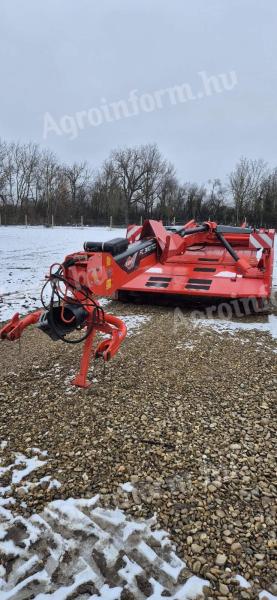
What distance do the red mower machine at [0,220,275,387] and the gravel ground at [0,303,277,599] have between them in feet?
1.41

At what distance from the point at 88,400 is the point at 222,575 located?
1.81m

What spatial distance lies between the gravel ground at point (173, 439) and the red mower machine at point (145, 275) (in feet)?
1.41

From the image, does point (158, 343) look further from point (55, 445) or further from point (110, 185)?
point (110, 185)

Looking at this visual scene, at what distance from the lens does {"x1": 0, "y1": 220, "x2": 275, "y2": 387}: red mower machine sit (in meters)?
2.96

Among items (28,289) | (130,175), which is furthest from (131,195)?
(28,289)

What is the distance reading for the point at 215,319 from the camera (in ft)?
20.1

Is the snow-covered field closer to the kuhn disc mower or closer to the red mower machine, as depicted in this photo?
the red mower machine

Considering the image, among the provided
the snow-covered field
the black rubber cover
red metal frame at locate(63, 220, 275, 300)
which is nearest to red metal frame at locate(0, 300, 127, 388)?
the black rubber cover

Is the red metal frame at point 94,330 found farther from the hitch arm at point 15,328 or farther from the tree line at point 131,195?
the tree line at point 131,195

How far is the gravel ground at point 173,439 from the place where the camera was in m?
2.04

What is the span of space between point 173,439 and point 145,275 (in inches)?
166

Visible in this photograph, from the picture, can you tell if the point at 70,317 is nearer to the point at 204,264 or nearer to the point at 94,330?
the point at 94,330

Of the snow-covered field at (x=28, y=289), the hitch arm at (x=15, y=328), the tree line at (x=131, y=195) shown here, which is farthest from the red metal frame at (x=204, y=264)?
the tree line at (x=131, y=195)

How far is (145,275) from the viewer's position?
6.84 metres
